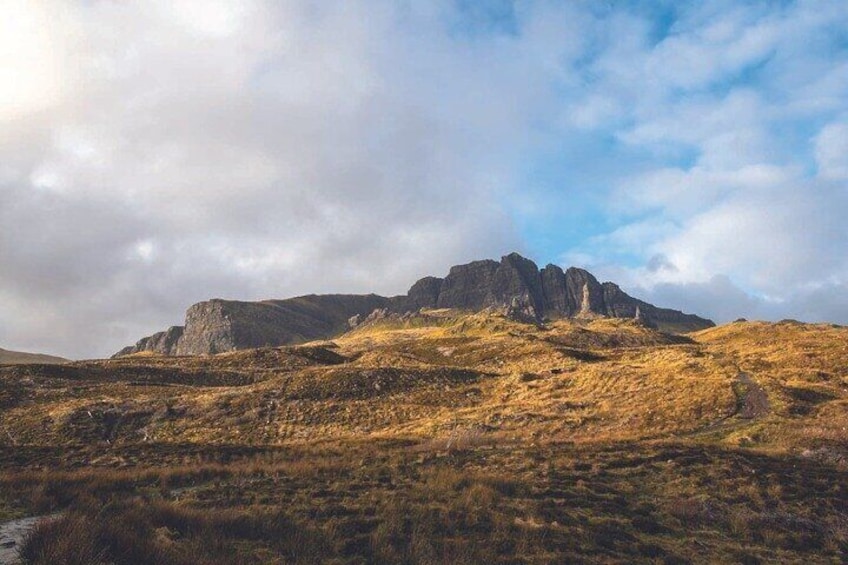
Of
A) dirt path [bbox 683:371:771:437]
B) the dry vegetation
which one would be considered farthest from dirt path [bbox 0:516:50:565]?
dirt path [bbox 683:371:771:437]

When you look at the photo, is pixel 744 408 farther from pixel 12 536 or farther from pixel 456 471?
pixel 12 536

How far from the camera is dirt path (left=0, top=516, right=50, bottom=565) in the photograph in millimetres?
10077

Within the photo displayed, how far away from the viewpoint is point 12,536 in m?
11.8

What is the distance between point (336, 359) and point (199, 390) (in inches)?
2395

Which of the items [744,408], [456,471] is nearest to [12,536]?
[456,471]

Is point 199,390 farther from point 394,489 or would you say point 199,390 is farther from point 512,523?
point 512,523

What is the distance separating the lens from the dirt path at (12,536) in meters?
10.1

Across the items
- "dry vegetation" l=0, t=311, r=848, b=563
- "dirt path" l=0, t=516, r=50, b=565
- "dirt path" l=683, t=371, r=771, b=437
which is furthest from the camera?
"dirt path" l=683, t=371, r=771, b=437

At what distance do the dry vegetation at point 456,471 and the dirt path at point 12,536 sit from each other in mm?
491

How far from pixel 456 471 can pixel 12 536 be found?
610 inches

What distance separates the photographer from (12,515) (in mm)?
Result: 14227

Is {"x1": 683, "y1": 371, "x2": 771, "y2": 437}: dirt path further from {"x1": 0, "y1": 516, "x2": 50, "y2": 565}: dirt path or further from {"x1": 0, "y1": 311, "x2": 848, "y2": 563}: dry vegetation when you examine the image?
{"x1": 0, "y1": 516, "x2": 50, "y2": 565}: dirt path

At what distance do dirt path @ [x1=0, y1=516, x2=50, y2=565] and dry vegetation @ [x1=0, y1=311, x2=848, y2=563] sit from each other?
49cm

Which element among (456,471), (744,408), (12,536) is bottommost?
(456,471)
